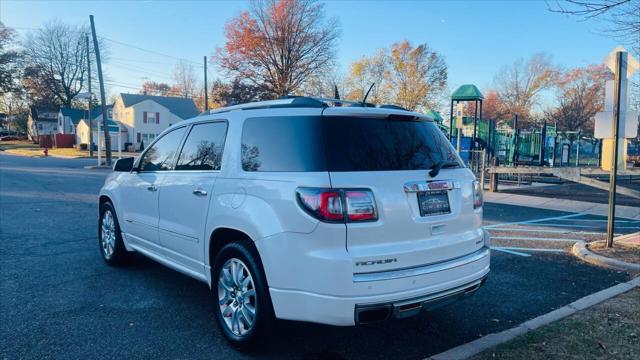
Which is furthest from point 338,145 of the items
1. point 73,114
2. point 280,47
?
point 73,114

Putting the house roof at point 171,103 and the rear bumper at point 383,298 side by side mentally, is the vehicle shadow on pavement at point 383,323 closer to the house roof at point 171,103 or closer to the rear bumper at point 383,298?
the rear bumper at point 383,298

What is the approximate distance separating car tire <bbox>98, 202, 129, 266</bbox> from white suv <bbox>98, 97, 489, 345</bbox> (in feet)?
6.01

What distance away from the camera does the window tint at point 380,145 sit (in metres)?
3.14

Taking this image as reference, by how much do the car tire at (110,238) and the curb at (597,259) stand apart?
249 inches

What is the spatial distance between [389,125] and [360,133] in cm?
33

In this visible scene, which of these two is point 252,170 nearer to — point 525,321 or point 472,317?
point 472,317

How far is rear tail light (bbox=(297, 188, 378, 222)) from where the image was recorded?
115 inches

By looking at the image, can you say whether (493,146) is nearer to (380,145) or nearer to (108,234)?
(108,234)

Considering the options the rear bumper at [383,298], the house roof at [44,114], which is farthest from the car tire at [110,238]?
the house roof at [44,114]

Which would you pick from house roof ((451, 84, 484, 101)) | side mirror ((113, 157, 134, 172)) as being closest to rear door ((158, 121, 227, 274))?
side mirror ((113, 157, 134, 172))

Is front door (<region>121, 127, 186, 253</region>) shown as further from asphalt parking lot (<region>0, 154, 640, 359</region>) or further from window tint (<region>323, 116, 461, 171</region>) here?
window tint (<region>323, 116, 461, 171</region>)

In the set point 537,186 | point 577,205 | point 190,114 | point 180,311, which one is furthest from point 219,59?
point 180,311

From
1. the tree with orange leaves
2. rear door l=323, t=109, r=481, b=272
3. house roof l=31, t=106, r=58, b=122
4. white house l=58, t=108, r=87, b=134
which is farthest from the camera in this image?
house roof l=31, t=106, r=58, b=122

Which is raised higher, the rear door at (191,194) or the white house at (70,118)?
the white house at (70,118)
